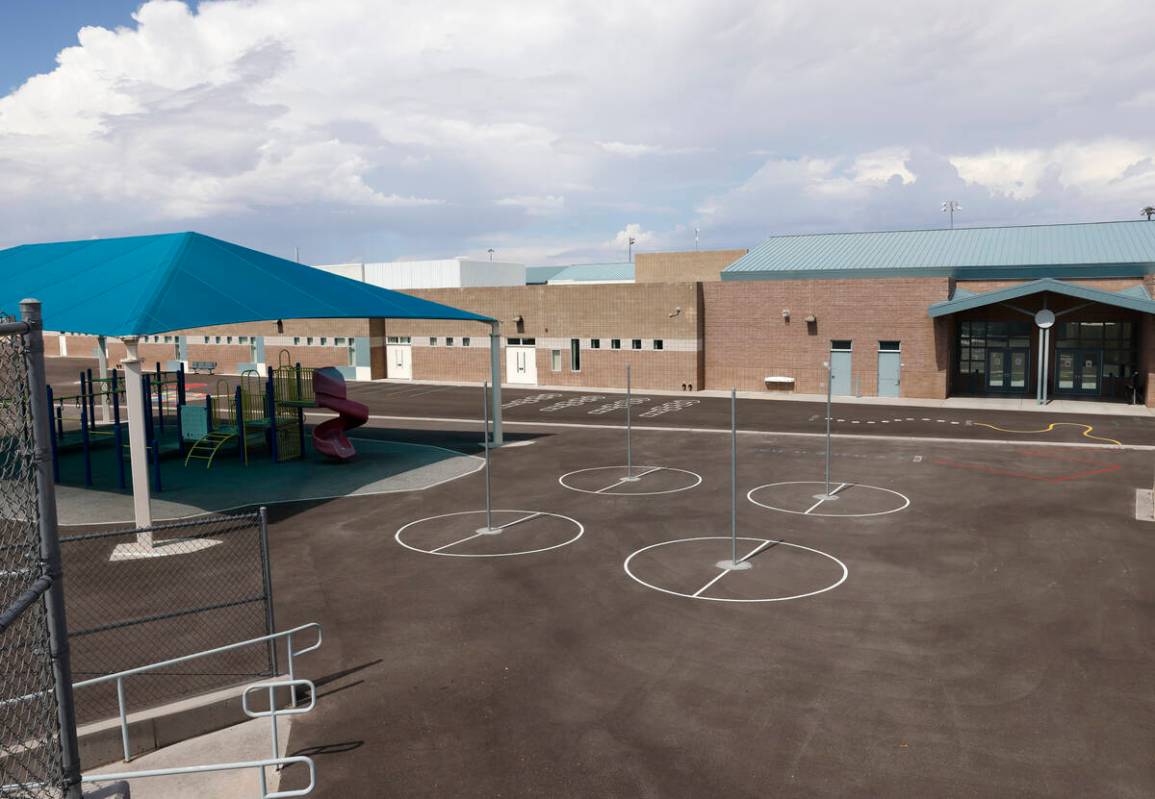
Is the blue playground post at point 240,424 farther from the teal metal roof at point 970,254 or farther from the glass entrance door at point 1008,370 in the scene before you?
the glass entrance door at point 1008,370

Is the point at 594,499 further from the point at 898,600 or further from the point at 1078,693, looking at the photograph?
the point at 1078,693

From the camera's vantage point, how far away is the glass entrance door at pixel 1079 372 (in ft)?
135

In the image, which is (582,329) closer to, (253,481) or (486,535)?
(253,481)

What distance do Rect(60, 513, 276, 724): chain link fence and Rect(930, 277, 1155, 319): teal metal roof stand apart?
3205 centimetres

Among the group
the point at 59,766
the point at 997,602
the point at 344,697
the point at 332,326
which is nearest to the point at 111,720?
the point at 344,697

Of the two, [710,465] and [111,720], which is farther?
[710,465]

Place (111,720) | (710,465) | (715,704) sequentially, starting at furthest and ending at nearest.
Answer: (710,465) < (715,704) < (111,720)

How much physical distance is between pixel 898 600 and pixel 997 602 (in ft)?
4.79

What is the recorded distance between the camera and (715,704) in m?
9.98

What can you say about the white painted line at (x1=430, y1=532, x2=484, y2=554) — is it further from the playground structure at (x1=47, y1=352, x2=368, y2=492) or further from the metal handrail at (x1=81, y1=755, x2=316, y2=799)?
the playground structure at (x1=47, y1=352, x2=368, y2=492)

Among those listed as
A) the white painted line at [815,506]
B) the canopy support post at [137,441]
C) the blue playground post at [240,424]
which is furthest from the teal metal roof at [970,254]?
the canopy support post at [137,441]

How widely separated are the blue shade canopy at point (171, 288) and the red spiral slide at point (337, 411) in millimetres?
2346

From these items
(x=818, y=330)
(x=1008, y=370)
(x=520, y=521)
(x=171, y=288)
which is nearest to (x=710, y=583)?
(x=520, y=521)

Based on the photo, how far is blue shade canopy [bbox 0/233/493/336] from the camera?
1938cm
